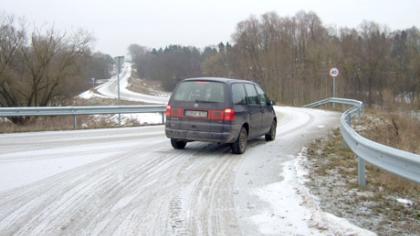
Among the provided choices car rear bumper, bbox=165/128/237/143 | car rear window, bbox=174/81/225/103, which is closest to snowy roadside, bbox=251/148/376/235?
car rear bumper, bbox=165/128/237/143

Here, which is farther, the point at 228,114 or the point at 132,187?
the point at 228,114

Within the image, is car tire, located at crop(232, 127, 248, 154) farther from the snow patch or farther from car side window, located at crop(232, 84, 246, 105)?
the snow patch

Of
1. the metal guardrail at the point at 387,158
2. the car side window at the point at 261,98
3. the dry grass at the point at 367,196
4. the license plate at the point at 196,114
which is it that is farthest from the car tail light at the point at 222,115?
the metal guardrail at the point at 387,158

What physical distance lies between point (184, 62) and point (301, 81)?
179 ft

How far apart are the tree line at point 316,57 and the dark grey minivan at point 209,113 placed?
49.2 meters

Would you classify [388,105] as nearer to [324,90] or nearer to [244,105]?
[244,105]

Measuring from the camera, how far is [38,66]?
34.4 m

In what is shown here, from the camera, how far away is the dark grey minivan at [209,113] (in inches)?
392

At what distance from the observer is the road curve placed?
5.11m

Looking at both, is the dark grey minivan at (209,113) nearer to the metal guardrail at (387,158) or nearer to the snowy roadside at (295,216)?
the snowy roadside at (295,216)

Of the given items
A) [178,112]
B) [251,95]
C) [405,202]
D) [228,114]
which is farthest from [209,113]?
[405,202]

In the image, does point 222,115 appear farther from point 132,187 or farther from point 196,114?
point 132,187

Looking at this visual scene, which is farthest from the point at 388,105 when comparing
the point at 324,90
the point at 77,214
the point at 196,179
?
the point at 324,90

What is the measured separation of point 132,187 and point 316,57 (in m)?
58.3
